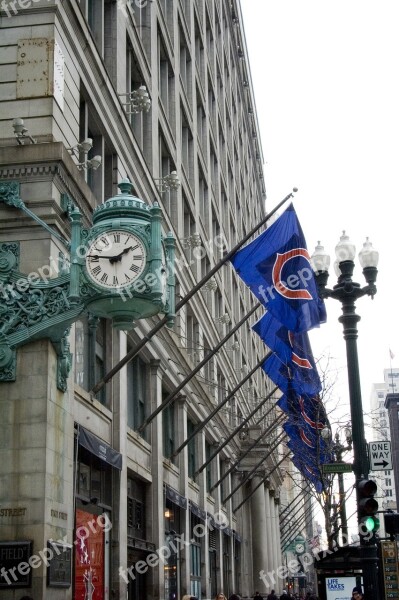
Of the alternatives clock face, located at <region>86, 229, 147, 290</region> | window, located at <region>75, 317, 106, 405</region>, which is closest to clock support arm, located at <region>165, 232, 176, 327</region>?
clock face, located at <region>86, 229, 147, 290</region>

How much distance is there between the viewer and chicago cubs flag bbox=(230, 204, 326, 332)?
20.4 m

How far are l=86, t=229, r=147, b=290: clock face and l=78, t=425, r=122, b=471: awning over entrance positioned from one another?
4.35m

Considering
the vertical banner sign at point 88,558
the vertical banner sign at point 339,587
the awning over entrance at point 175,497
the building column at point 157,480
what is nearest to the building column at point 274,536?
the awning over entrance at point 175,497

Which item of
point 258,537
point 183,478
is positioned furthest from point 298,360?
point 258,537

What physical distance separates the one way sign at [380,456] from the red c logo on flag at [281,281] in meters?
4.08

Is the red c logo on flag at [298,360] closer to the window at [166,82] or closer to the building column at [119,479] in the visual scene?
the building column at [119,479]

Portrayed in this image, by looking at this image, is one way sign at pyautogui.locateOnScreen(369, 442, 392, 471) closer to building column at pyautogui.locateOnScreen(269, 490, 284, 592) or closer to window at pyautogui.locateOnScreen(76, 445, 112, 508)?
window at pyautogui.locateOnScreen(76, 445, 112, 508)

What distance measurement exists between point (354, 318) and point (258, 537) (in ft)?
128

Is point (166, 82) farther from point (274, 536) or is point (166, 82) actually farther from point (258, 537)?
point (274, 536)

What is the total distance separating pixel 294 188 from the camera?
2056 cm

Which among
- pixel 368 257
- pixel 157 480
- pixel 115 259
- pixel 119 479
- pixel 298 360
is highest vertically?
pixel 298 360

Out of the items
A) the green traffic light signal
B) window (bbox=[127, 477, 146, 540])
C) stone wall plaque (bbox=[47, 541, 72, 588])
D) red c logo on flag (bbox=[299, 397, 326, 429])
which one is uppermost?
red c logo on flag (bbox=[299, 397, 326, 429])

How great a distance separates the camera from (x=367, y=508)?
13.6 meters

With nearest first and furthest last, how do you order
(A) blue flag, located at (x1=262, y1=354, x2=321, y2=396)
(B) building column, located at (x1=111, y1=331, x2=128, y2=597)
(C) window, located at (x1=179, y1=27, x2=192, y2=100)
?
(B) building column, located at (x1=111, y1=331, x2=128, y2=597), (A) blue flag, located at (x1=262, y1=354, x2=321, y2=396), (C) window, located at (x1=179, y1=27, x2=192, y2=100)
